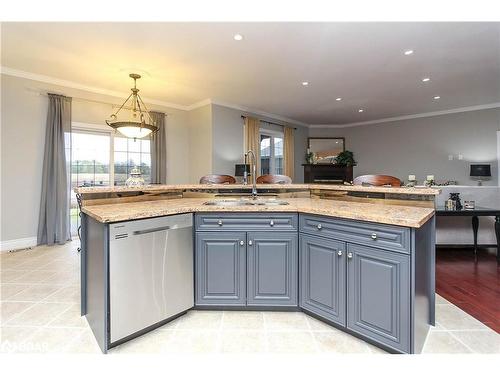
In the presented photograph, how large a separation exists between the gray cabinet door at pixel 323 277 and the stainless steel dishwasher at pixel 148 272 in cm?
89

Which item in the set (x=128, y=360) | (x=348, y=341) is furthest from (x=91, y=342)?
(x=348, y=341)

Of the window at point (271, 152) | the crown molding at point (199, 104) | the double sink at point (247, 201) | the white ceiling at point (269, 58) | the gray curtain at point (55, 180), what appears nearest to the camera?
the double sink at point (247, 201)

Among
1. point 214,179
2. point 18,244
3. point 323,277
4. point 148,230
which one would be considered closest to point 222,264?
point 148,230

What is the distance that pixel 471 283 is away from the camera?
8.97 feet

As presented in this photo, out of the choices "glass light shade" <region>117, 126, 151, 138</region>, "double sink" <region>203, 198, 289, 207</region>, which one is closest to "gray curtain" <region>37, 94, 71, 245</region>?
"glass light shade" <region>117, 126, 151, 138</region>

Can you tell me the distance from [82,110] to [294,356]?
202 inches

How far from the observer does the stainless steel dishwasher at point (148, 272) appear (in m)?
1.65

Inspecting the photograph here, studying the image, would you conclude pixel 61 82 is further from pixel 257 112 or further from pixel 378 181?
pixel 378 181

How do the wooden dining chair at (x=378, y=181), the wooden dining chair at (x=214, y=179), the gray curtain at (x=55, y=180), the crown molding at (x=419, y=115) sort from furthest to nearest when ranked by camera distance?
1. the crown molding at (x=419, y=115)
2. the gray curtain at (x=55, y=180)
3. the wooden dining chair at (x=214, y=179)
4. the wooden dining chair at (x=378, y=181)

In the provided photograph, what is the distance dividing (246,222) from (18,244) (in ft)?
13.6

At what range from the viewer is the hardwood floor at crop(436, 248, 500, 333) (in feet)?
7.16

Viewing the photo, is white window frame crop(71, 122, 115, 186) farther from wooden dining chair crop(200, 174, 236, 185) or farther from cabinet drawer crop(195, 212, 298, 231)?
cabinet drawer crop(195, 212, 298, 231)

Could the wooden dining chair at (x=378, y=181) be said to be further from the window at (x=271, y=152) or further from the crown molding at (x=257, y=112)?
the window at (x=271, y=152)

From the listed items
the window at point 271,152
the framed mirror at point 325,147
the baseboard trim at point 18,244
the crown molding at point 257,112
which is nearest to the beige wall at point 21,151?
the baseboard trim at point 18,244
